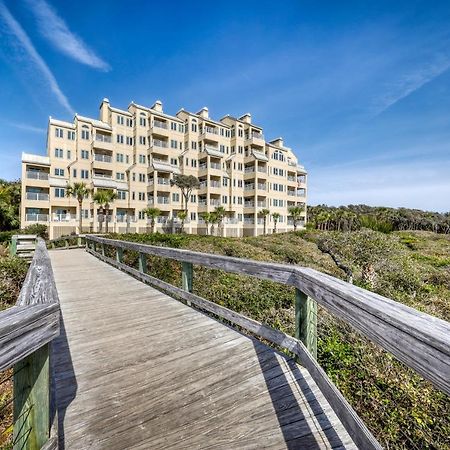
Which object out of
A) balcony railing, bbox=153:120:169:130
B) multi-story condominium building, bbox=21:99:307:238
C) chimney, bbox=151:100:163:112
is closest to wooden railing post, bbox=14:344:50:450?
multi-story condominium building, bbox=21:99:307:238

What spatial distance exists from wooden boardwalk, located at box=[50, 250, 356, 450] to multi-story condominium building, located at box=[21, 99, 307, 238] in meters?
Result: 32.9

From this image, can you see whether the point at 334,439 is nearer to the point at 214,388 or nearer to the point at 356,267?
the point at 214,388

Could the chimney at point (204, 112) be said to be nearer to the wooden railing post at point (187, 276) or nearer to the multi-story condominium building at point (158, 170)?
the multi-story condominium building at point (158, 170)

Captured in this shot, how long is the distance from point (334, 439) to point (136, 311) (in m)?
3.71

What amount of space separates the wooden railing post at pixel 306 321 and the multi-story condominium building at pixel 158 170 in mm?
34436

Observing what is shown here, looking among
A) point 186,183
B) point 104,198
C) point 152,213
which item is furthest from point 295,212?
point 104,198

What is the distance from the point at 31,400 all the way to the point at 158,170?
39.3 m

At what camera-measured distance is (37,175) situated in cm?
3216

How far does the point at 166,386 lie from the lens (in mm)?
2611

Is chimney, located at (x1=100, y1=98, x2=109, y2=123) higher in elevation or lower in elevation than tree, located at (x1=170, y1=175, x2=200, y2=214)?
higher

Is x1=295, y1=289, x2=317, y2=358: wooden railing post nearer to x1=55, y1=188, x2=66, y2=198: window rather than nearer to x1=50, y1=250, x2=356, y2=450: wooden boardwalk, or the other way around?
x1=50, y1=250, x2=356, y2=450: wooden boardwalk

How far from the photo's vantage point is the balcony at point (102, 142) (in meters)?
35.3

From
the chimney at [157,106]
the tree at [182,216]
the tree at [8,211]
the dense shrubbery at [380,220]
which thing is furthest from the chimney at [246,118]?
the tree at [8,211]

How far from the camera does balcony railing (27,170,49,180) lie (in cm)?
3175
